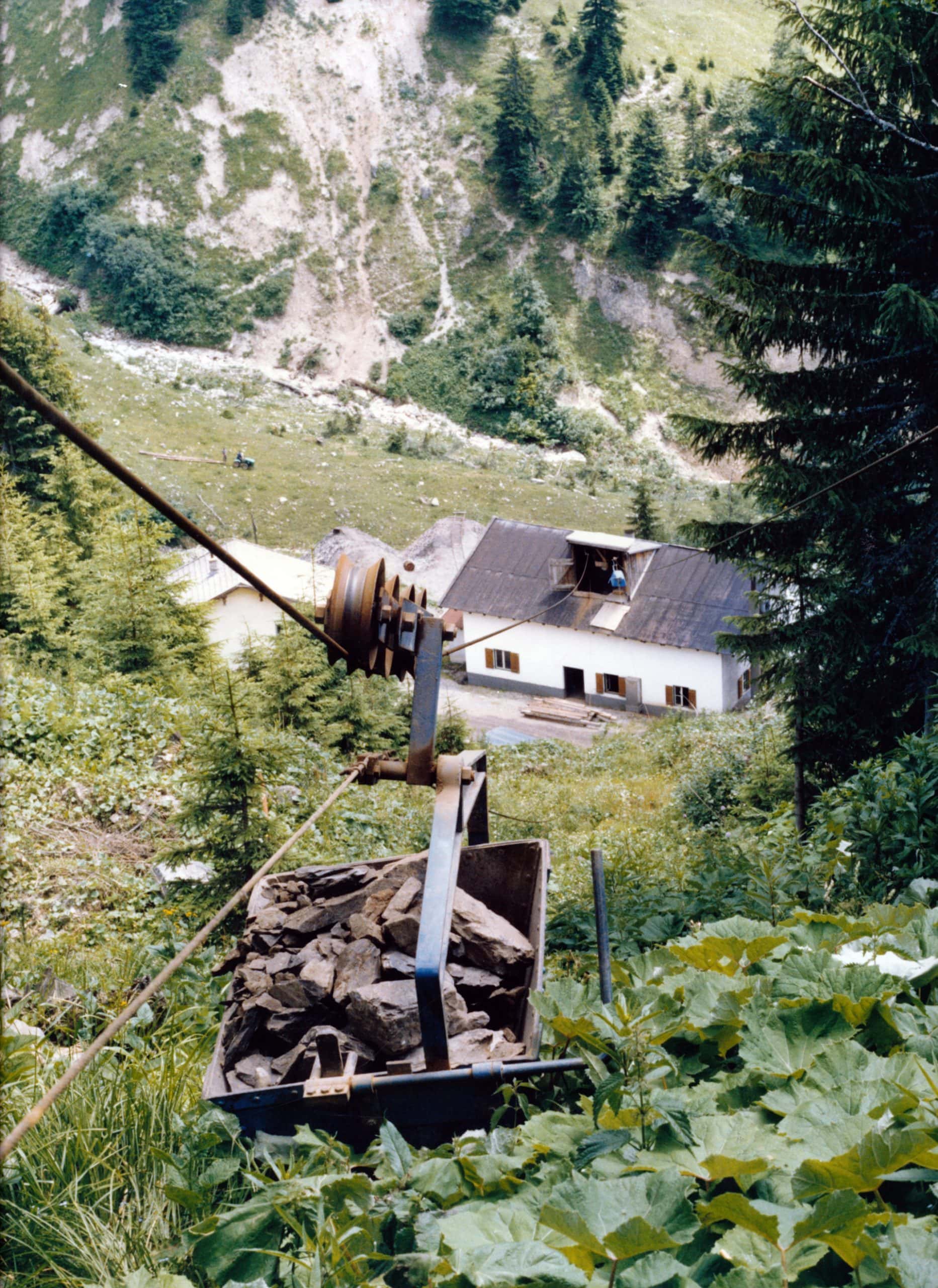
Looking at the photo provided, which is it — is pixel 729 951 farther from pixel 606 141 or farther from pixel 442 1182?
pixel 606 141

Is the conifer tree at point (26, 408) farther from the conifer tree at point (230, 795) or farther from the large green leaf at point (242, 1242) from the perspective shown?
the large green leaf at point (242, 1242)

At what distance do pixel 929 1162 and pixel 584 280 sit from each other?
74314mm

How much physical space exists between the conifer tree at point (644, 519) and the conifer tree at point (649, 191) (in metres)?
40.2

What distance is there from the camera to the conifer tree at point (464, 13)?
81.6 m

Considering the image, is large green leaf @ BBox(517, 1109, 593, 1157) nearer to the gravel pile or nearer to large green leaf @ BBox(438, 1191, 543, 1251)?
large green leaf @ BBox(438, 1191, 543, 1251)

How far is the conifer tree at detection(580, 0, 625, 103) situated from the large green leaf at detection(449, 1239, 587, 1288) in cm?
8525

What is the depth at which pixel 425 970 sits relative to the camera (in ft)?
13.7

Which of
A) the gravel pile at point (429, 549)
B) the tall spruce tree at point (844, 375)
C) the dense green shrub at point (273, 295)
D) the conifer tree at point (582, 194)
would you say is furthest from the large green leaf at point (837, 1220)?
the conifer tree at point (582, 194)

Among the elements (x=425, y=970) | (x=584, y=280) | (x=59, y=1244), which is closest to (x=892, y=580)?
(x=425, y=970)

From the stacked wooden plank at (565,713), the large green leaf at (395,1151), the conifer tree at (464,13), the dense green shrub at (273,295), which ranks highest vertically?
the conifer tree at (464,13)

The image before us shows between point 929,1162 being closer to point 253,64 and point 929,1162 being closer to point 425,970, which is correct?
point 425,970

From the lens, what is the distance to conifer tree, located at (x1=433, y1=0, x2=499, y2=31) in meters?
81.6

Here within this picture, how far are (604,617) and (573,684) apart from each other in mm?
2812

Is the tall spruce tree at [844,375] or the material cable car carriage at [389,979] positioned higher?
the tall spruce tree at [844,375]
